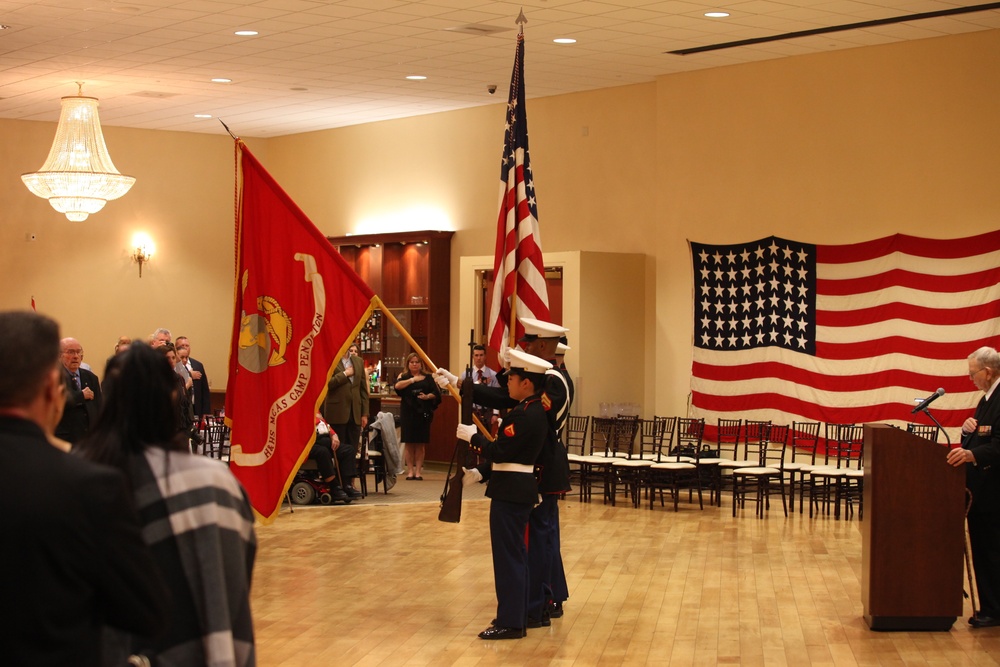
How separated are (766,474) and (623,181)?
14.5 ft

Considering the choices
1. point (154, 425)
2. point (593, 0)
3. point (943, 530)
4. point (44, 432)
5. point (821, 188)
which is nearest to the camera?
point (44, 432)

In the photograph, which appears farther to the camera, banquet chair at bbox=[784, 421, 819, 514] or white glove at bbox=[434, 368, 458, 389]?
banquet chair at bbox=[784, 421, 819, 514]

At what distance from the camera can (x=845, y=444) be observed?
38.6 ft

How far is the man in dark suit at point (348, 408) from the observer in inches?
468

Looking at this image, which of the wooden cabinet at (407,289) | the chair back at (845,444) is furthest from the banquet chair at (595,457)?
the wooden cabinet at (407,289)

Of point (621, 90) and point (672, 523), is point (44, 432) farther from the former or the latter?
point (621, 90)

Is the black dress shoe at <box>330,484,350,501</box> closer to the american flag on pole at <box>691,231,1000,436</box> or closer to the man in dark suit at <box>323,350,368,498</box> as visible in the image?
the man in dark suit at <box>323,350,368,498</box>

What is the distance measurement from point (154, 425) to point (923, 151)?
10112mm

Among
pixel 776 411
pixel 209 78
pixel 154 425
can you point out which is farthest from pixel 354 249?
pixel 154 425

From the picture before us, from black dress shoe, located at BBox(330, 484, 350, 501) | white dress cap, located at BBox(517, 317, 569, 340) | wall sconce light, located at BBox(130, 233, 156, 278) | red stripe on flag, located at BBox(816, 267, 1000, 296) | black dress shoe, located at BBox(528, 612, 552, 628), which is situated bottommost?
black dress shoe, located at BBox(330, 484, 350, 501)

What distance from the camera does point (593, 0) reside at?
10188 millimetres

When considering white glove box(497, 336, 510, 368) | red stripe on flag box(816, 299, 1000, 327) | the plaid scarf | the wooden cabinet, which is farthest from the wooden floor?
the wooden cabinet

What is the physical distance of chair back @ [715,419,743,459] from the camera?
493 inches

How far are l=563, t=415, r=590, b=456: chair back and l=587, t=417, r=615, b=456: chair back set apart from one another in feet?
0.31
